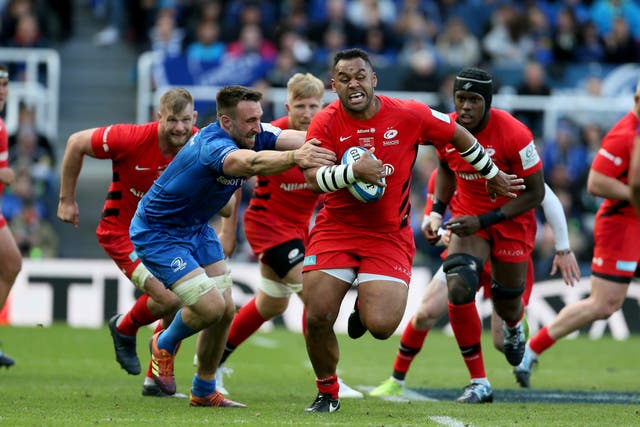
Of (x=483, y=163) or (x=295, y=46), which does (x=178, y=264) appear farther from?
(x=295, y=46)

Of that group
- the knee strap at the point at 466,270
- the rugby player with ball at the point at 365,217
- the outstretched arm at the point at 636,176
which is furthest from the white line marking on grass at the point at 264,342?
the outstretched arm at the point at 636,176

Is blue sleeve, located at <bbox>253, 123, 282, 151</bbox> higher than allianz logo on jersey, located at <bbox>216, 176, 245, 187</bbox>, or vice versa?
blue sleeve, located at <bbox>253, 123, 282, 151</bbox>

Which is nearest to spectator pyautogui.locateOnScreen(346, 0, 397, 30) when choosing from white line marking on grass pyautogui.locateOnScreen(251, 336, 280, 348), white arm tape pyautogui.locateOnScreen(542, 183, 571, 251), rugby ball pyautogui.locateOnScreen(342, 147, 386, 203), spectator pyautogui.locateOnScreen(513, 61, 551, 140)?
spectator pyautogui.locateOnScreen(513, 61, 551, 140)

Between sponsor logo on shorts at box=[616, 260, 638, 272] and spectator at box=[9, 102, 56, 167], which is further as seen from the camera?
spectator at box=[9, 102, 56, 167]

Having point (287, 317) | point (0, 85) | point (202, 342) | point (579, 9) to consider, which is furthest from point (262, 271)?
point (579, 9)

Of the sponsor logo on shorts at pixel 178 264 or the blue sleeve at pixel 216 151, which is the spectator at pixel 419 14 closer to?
the sponsor logo on shorts at pixel 178 264

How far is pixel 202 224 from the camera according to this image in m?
8.98

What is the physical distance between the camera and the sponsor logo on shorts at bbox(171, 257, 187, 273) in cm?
863

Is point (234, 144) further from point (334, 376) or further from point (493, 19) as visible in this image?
point (493, 19)

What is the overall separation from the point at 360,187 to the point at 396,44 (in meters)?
14.6

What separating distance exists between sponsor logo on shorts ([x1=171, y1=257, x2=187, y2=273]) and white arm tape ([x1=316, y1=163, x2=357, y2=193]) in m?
1.36

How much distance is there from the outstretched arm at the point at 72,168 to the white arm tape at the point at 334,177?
2.83 meters

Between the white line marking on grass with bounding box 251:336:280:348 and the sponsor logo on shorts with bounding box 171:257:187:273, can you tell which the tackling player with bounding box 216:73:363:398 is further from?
the white line marking on grass with bounding box 251:336:280:348

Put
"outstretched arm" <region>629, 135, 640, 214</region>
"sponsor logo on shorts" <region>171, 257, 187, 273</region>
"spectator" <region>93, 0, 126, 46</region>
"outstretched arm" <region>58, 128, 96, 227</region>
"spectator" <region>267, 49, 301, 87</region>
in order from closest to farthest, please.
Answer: "outstretched arm" <region>629, 135, 640, 214</region>
"sponsor logo on shorts" <region>171, 257, 187, 273</region>
"outstretched arm" <region>58, 128, 96, 227</region>
"spectator" <region>267, 49, 301, 87</region>
"spectator" <region>93, 0, 126, 46</region>
